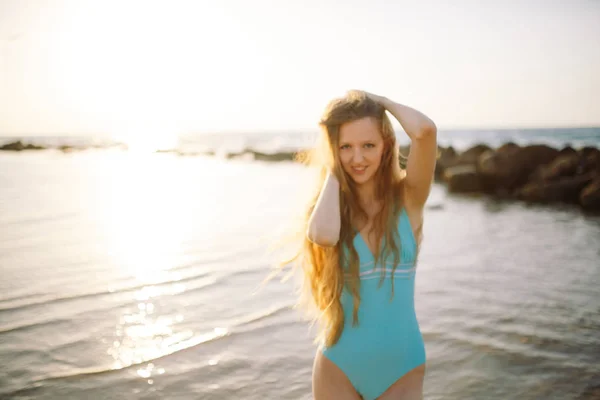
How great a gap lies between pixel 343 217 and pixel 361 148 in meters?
0.39

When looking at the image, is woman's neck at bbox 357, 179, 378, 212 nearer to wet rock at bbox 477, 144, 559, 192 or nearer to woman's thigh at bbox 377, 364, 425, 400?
woman's thigh at bbox 377, 364, 425, 400

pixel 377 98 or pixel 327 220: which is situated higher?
pixel 377 98

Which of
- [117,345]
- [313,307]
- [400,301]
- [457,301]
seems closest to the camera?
[400,301]

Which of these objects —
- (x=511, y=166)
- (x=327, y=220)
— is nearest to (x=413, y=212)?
(x=327, y=220)

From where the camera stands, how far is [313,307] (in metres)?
3.13

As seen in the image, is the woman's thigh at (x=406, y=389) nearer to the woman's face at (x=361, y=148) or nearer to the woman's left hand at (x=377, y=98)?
the woman's face at (x=361, y=148)

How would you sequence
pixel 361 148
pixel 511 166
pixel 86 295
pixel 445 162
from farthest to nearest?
pixel 445 162 → pixel 511 166 → pixel 86 295 → pixel 361 148

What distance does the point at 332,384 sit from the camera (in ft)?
8.91

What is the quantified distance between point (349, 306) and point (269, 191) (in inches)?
725

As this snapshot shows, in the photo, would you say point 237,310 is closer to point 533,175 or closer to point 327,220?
point 327,220

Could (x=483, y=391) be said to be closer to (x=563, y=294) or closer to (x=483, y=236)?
(x=563, y=294)

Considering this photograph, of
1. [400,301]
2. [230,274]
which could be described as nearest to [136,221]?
[230,274]

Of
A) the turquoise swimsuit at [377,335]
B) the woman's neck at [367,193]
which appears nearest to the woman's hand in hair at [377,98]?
the woman's neck at [367,193]

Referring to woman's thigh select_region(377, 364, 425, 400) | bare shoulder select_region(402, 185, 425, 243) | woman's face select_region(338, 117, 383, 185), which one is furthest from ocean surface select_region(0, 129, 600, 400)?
woman's thigh select_region(377, 364, 425, 400)
